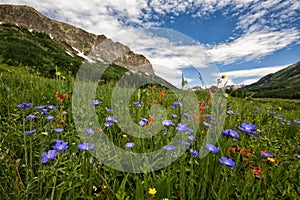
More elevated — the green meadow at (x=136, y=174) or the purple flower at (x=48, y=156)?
the purple flower at (x=48, y=156)

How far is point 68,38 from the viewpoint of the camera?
7613 inches

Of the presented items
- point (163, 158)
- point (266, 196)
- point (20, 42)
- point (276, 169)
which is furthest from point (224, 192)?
point (20, 42)

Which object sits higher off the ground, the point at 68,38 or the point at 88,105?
the point at 68,38

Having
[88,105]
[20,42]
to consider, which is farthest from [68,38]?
[88,105]

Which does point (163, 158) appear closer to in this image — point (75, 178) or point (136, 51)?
point (75, 178)

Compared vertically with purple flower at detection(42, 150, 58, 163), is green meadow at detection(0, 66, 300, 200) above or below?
below

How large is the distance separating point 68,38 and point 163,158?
21006 centimetres

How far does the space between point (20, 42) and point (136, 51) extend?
10442 cm

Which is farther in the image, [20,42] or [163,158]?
[20,42]

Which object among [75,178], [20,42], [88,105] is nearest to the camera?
[75,178]

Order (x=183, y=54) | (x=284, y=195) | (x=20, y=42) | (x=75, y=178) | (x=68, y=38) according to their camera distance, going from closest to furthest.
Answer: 1. (x=75, y=178)
2. (x=284, y=195)
3. (x=183, y=54)
4. (x=20, y=42)
5. (x=68, y=38)

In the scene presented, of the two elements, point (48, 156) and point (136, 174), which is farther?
point (136, 174)

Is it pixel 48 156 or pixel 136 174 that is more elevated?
pixel 48 156

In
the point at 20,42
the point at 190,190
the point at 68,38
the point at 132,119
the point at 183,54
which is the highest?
the point at 68,38
